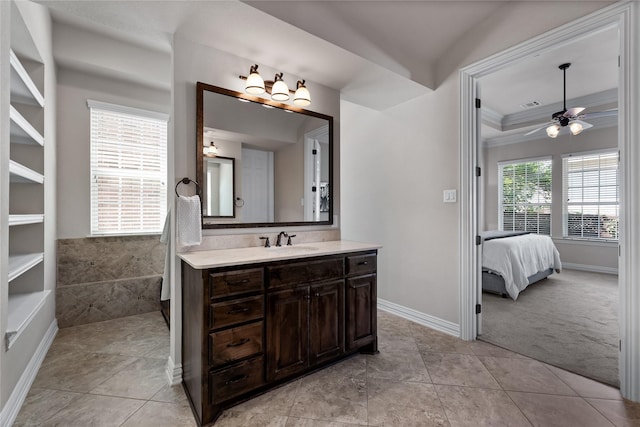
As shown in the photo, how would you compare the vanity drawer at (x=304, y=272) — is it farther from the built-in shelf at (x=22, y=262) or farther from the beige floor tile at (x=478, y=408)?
the built-in shelf at (x=22, y=262)

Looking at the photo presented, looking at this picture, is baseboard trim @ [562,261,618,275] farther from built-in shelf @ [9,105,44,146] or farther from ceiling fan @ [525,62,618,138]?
built-in shelf @ [9,105,44,146]

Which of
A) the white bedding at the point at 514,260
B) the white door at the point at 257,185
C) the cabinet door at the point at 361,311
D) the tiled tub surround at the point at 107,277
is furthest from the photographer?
the white bedding at the point at 514,260

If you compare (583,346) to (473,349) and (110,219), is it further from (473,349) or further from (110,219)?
(110,219)

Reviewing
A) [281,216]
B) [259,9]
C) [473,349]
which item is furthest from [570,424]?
[259,9]

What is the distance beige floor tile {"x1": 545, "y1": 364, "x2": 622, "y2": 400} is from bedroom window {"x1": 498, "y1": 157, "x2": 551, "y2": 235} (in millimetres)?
4799

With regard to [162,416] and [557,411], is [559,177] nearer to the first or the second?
[557,411]

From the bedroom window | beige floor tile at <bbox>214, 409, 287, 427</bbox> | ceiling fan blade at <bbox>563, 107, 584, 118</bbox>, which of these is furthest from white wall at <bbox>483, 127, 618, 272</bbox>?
beige floor tile at <bbox>214, 409, 287, 427</bbox>

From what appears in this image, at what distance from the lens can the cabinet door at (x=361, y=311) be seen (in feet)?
7.11

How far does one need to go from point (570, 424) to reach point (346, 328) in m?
1.33

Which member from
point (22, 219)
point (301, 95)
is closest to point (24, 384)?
point (22, 219)

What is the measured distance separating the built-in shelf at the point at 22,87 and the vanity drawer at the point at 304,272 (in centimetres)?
191

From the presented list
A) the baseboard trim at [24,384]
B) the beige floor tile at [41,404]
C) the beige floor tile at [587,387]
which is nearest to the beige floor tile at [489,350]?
the beige floor tile at [587,387]

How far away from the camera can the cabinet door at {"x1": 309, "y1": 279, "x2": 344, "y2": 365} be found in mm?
1971

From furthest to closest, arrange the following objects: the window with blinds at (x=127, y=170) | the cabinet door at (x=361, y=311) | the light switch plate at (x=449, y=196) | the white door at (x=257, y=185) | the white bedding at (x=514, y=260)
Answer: the white bedding at (x=514, y=260), the window with blinds at (x=127, y=170), the light switch plate at (x=449, y=196), the white door at (x=257, y=185), the cabinet door at (x=361, y=311)
